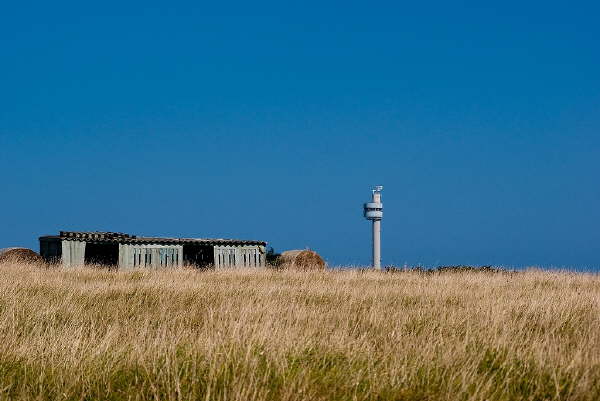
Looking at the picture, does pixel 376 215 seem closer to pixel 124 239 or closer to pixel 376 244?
pixel 376 244

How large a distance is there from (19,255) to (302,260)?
12311mm

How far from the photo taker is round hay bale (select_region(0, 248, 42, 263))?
86.1 feet

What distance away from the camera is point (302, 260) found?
2903 cm

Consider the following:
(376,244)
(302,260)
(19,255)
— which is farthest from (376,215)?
(19,255)

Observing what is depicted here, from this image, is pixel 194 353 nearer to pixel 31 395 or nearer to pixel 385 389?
pixel 31 395

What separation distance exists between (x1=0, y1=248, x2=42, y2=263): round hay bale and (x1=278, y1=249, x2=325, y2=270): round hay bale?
10800 millimetres

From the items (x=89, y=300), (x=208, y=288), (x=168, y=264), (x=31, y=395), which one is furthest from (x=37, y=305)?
(x=168, y=264)

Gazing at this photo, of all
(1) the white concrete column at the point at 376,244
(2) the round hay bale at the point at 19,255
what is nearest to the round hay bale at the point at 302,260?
(1) the white concrete column at the point at 376,244

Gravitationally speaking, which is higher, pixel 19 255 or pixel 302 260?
pixel 19 255

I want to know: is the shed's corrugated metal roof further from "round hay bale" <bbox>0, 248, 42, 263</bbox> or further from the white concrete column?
the white concrete column

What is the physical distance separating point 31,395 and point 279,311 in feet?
14.4

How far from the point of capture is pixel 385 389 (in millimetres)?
5043

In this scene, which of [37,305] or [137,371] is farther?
[37,305]

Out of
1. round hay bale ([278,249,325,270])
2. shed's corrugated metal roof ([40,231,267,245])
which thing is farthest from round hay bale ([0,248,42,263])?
round hay bale ([278,249,325,270])
